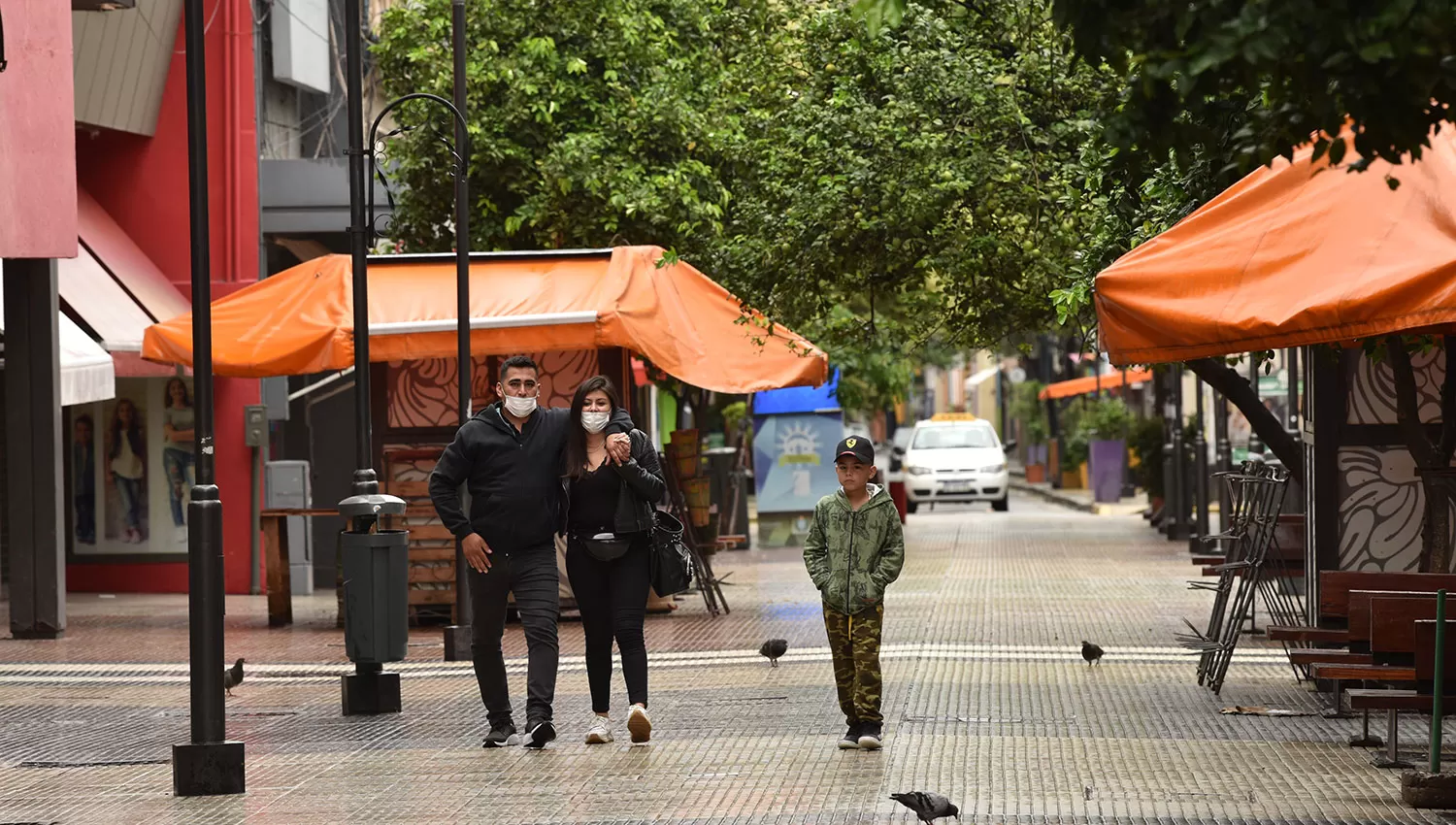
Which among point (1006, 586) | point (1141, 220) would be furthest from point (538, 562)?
point (1006, 586)

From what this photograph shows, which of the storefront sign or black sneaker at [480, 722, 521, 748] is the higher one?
the storefront sign

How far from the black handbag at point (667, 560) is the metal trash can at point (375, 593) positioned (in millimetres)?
1648

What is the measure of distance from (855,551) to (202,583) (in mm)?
2895

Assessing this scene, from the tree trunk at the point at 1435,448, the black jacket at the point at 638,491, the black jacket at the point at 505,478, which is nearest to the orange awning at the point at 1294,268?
the tree trunk at the point at 1435,448

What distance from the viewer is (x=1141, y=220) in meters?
11.8

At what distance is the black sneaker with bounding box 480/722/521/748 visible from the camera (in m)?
9.60

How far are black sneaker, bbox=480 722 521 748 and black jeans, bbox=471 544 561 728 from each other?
0.10 feet

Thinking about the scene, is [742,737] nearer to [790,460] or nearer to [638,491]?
[638,491]

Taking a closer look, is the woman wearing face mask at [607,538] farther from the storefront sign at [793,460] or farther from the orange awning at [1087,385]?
the orange awning at [1087,385]

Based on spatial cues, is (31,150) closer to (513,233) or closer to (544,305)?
(544,305)

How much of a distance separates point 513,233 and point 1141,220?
10977mm

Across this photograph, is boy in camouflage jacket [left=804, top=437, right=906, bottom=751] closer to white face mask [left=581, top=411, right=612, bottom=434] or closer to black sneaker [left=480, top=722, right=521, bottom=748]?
white face mask [left=581, top=411, right=612, bottom=434]

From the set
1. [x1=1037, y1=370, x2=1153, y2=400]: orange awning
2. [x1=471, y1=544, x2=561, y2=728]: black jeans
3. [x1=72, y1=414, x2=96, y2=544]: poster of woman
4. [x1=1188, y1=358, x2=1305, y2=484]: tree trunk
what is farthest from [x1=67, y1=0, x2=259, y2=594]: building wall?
[x1=1037, y1=370, x2=1153, y2=400]: orange awning

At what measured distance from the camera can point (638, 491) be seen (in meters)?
9.50
